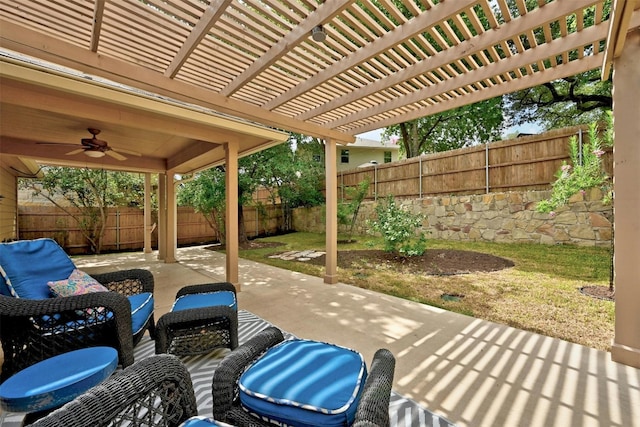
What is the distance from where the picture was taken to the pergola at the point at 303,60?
2.20 m

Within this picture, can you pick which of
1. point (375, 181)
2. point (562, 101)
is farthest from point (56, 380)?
point (562, 101)

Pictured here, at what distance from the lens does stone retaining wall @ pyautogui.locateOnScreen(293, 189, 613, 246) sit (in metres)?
6.44

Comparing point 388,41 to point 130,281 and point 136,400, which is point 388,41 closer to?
point 136,400

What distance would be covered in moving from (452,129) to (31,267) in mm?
16521

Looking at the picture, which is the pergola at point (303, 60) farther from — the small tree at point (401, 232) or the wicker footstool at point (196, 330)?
the small tree at point (401, 232)

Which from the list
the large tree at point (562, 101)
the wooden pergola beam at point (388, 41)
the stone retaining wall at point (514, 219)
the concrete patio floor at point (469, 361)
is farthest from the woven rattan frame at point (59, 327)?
the large tree at point (562, 101)

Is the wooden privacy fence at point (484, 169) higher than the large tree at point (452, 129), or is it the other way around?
the large tree at point (452, 129)

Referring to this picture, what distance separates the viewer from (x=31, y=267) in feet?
7.37

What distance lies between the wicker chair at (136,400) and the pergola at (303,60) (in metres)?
2.34

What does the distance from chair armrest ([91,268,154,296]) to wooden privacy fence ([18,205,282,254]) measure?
27.9 ft

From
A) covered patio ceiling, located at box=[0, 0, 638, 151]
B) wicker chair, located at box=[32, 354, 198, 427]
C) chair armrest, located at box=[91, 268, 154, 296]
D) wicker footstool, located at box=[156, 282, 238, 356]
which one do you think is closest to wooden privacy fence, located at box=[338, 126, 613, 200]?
covered patio ceiling, located at box=[0, 0, 638, 151]

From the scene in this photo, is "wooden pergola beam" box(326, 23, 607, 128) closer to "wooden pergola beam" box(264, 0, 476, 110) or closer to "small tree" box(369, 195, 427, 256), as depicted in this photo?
"wooden pergola beam" box(264, 0, 476, 110)

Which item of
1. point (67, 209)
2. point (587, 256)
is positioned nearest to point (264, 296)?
point (587, 256)

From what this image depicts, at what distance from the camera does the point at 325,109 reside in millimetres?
3992
